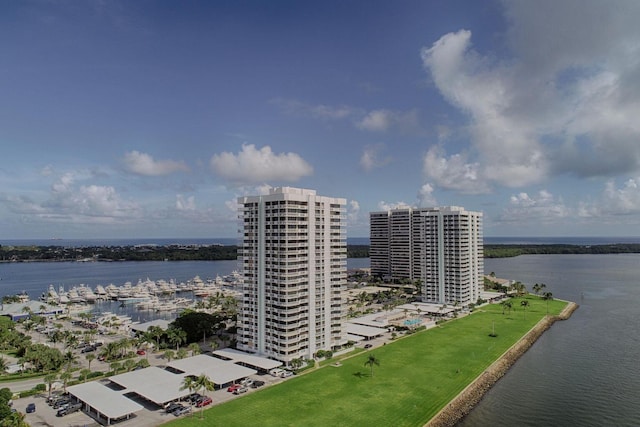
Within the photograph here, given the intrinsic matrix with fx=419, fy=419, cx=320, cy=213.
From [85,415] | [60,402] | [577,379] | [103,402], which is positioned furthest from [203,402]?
[577,379]

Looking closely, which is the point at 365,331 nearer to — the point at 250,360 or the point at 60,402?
the point at 250,360

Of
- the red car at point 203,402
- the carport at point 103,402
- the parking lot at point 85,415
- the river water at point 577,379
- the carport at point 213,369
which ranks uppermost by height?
the carport at point 213,369

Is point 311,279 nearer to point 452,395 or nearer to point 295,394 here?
point 295,394

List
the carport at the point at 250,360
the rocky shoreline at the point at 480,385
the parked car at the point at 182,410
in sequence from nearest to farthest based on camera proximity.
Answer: the parked car at the point at 182,410, the rocky shoreline at the point at 480,385, the carport at the point at 250,360

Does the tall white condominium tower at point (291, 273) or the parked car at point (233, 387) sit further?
the tall white condominium tower at point (291, 273)

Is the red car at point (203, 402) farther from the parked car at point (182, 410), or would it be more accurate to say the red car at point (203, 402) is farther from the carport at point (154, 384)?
the carport at point (154, 384)

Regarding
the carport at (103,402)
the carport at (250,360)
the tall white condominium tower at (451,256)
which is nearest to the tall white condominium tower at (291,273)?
the carport at (250,360)

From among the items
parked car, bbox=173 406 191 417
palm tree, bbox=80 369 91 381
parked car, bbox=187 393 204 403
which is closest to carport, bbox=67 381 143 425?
parked car, bbox=173 406 191 417
